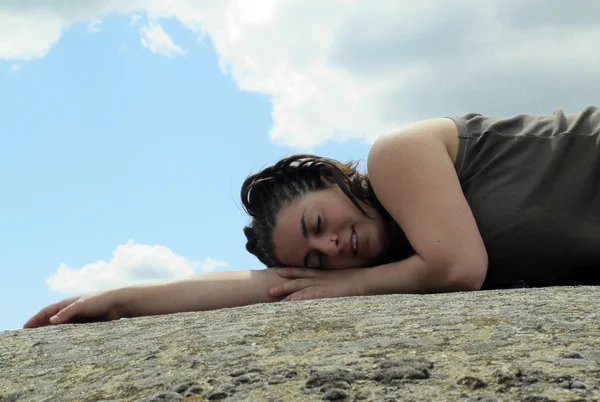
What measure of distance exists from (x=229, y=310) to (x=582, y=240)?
197 centimetres

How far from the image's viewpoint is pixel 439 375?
1.87 metres

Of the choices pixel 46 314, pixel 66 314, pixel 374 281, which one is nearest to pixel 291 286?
pixel 374 281

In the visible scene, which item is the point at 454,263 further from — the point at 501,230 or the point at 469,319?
the point at 469,319

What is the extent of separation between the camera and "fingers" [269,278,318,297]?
13.4 ft

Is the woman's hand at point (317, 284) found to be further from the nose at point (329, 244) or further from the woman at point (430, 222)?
the nose at point (329, 244)

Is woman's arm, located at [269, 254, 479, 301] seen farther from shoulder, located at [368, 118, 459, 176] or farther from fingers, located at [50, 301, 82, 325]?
fingers, located at [50, 301, 82, 325]

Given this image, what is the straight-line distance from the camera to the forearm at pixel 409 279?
3787 millimetres

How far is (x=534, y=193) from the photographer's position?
397cm

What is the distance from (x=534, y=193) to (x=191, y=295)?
76.3 inches

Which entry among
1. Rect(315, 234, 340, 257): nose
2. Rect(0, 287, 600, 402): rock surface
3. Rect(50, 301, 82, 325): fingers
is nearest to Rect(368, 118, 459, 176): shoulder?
Rect(315, 234, 340, 257): nose

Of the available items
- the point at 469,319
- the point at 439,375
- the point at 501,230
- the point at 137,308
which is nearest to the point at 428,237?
the point at 501,230

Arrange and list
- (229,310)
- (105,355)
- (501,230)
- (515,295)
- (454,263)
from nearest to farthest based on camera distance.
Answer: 1. (105,355)
2. (515,295)
3. (229,310)
4. (454,263)
5. (501,230)

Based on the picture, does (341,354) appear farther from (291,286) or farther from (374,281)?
(291,286)

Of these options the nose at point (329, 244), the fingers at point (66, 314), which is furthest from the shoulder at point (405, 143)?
the fingers at point (66, 314)
